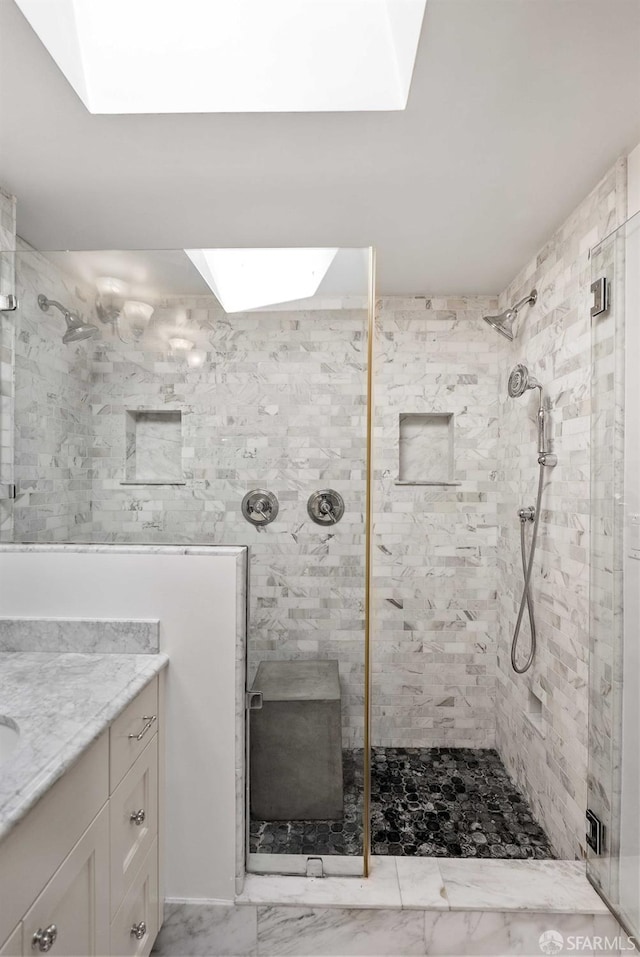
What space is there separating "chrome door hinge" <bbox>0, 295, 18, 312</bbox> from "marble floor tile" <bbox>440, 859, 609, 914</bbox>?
2436 millimetres

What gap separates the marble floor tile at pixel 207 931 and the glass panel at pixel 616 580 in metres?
1.18

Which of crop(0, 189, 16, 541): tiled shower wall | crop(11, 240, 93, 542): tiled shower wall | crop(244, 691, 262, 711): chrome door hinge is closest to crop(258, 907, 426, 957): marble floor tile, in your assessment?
crop(244, 691, 262, 711): chrome door hinge

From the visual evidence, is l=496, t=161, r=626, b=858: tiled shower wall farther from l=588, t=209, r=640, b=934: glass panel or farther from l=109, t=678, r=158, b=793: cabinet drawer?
l=109, t=678, r=158, b=793: cabinet drawer

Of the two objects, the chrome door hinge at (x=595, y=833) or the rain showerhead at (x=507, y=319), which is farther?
the rain showerhead at (x=507, y=319)

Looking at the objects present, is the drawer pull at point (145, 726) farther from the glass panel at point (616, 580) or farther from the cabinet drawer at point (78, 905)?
the glass panel at point (616, 580)

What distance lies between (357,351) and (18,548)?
1318 millimetres

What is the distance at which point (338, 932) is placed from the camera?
161 cm

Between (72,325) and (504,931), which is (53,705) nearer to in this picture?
(72,325)

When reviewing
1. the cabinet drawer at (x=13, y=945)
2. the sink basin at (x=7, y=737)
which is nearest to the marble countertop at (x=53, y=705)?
the sink basin at (x=7, y=737)

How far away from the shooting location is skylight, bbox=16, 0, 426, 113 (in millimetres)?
1511

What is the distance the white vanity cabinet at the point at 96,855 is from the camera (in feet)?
2.95

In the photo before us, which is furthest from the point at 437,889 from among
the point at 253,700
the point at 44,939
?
the point at 44,939

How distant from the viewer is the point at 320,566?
5.56 feet

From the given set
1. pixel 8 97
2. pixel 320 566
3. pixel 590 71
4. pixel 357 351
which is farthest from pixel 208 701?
pixel 590 71
